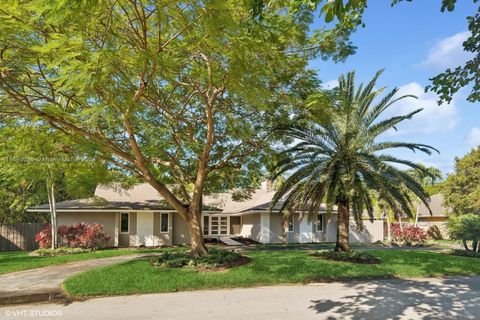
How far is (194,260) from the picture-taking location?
14070 millimetres

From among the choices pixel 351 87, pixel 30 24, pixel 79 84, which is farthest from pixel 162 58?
pixel 351 87

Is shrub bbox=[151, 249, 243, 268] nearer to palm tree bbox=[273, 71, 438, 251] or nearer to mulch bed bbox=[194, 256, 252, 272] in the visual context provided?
mulch bed bbox=[194, 256, 252, 272]

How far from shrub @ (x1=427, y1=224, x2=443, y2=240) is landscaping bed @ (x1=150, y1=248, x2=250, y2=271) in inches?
1102

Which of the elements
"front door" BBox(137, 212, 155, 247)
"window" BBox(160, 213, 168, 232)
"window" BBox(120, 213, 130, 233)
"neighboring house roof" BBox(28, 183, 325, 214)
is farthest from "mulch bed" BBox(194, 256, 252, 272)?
"window" BBox(120, 213, 130, 233)

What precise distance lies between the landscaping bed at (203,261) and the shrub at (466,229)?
41.2 feet

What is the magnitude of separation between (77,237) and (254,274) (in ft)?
48.7

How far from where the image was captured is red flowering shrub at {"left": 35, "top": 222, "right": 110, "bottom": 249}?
22953mm

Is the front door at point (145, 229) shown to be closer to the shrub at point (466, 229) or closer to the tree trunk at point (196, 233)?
the tree trunk at point (196, 233)

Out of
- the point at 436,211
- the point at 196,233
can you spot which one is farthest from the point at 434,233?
the point at 196,233

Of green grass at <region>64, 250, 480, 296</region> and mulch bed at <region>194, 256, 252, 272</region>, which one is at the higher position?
mulch bed at <region>194, 256, 252, 272</region>

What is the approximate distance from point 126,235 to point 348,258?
54.6 feet

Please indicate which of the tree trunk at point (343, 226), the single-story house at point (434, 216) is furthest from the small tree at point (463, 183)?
the tree trunk at point (343, 226)

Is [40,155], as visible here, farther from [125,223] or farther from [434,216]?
[434,216]

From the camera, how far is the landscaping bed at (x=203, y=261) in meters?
13.6
